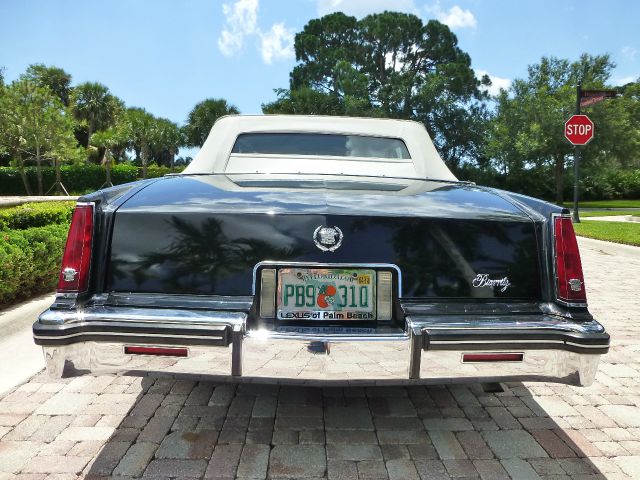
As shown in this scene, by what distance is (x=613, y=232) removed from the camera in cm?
1297

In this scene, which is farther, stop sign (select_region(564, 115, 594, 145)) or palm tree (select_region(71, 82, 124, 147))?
palm tree (select_region(71, 82, 124, 147))

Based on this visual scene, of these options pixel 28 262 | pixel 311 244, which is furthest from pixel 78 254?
pixel 28 262

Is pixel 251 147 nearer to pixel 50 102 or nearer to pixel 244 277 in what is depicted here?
pixel 244 277

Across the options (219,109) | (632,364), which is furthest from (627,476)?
(219,109)

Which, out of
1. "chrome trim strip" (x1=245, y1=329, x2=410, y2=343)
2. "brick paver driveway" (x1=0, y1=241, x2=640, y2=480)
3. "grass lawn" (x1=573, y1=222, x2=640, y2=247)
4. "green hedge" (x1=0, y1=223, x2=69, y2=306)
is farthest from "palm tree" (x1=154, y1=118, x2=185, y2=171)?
"chrome trim strip" (x1=245, y1=329, x2=410, y2=343)

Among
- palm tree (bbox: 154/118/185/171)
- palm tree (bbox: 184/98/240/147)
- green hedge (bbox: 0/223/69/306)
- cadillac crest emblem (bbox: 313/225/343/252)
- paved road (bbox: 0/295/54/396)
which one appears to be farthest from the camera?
palm tree (bbox: 184/98/240/147)

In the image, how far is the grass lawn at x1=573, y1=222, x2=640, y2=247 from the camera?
1144 cm

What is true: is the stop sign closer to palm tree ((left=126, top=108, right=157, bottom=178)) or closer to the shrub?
the shrub

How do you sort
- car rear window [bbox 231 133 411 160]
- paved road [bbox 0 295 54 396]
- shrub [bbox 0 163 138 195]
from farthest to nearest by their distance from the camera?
shrub [bbox 0 163 138 195], car rear window [bbox 231 133 411 160], paved road [bbox 0 295 54 396]

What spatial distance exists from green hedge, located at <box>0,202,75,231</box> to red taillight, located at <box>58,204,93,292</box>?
453cm

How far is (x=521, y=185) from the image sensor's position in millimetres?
35094

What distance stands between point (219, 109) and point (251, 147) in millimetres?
59511

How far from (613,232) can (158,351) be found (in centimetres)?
1347

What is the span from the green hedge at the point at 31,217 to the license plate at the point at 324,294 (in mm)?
5207
